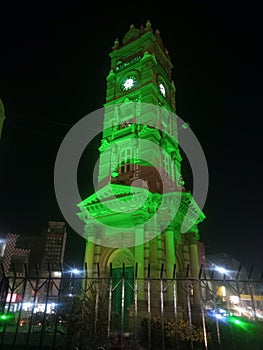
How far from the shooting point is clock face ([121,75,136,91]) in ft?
108

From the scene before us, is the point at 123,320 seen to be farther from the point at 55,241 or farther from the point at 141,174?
the point at 55,241

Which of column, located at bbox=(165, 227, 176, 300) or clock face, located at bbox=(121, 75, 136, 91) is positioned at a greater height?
clock face, located at bbox=(121, 75, 136, 91)

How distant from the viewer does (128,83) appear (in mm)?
33281

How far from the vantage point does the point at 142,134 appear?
28.2 metres

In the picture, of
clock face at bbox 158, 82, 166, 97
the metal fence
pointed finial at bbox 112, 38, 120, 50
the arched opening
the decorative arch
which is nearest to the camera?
the metal fence

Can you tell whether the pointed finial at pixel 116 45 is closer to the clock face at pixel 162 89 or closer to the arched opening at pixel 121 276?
the clock face at pixel 162 89

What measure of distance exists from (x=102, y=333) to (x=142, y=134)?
2047 centimetres

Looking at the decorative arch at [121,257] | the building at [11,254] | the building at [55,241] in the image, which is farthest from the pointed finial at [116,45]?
the building at [55,241]

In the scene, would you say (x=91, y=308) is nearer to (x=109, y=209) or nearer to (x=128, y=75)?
A: (x=109, y=209)

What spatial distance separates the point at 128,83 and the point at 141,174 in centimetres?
1408

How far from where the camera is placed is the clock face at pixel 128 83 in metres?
32.8

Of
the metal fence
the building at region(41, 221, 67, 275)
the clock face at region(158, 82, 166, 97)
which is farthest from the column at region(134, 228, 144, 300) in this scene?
the building at region(41, 221, 67, 275)

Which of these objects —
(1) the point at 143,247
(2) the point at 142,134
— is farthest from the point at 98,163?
(1) the point at 143,247

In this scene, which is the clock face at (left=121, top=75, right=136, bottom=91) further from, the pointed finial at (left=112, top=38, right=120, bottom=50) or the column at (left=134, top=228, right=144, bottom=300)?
the column at (left=134, top=228, right=144, bottom=300)
